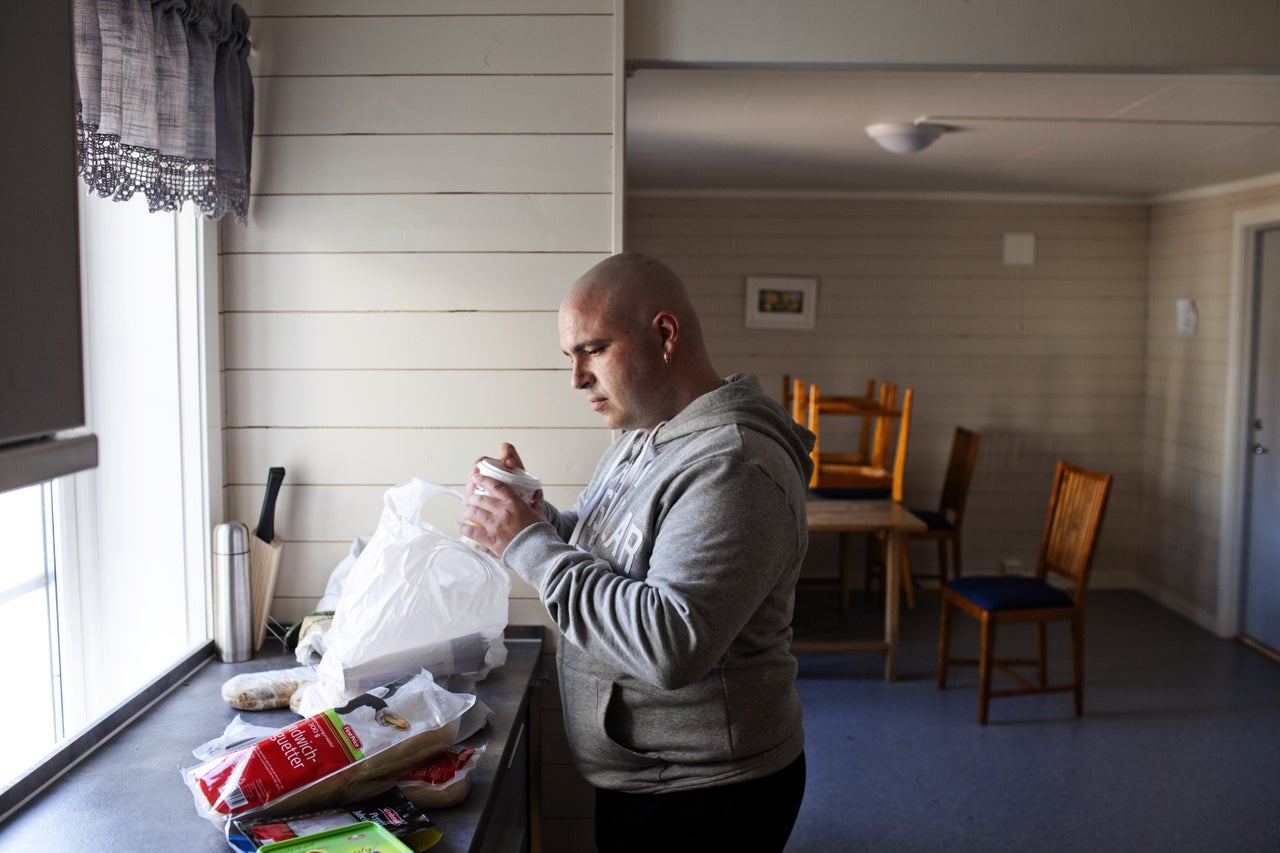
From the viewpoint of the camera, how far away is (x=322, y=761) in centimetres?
133

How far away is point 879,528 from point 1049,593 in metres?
0.72

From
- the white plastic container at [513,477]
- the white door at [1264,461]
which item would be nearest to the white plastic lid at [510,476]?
the white plastic container at [513,477]

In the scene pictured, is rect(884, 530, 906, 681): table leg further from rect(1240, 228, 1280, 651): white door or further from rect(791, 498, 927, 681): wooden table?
rect(1240, 228, 1280, 651): white door

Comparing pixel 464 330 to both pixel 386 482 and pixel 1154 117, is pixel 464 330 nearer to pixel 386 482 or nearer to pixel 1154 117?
pixel 386 482

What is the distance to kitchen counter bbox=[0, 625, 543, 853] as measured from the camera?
1.32 metres

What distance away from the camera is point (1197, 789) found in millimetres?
3500

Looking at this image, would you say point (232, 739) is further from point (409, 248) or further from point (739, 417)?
point (409, 248)

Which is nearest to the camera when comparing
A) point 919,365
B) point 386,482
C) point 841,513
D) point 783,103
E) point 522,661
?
point 522,661

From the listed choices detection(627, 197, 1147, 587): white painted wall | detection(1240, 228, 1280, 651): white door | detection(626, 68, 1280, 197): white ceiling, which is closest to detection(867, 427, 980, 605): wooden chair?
detection(627, 197, 1147, 587): white painted wall

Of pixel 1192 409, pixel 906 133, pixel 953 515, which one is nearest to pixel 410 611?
pixel 906 133

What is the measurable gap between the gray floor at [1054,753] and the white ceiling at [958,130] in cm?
227

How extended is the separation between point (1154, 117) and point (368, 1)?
2806 millimetres

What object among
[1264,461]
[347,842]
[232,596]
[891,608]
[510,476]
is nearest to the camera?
[347,842]

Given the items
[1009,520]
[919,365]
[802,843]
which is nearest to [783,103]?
[802,843]
